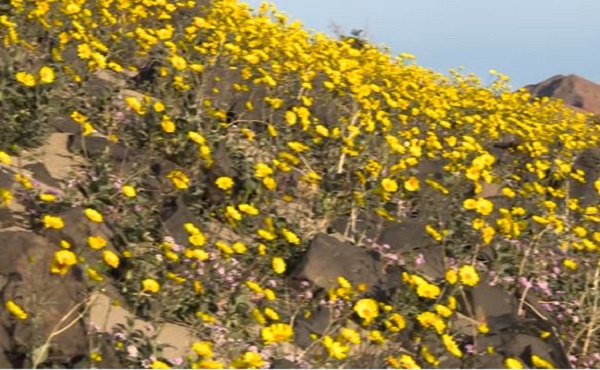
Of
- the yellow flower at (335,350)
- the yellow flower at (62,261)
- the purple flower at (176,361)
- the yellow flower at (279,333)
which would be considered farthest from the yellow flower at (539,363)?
the yellow flower at (62,261)

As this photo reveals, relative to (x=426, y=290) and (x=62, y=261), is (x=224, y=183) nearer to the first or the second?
(x=426, y=290)

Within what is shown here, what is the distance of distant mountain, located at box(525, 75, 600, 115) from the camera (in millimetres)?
33281

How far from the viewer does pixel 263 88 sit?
760cm

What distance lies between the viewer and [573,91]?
3459 cm

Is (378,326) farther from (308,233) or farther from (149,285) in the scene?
(149,285)

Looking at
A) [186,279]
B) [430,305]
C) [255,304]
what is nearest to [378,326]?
[430,305]

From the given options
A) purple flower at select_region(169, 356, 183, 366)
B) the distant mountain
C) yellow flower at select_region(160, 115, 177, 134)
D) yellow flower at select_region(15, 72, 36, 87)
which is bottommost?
purple flower at select_region(169, 356, 183, 366)

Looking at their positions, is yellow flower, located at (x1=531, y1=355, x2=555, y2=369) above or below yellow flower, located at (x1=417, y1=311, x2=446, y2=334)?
below

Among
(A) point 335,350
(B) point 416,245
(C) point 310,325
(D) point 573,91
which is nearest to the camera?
(A) point 335,350

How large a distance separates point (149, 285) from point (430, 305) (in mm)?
1837

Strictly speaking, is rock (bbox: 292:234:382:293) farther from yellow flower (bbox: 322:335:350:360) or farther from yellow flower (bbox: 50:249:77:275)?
yellow flower (bbox: 50:249:77:275)

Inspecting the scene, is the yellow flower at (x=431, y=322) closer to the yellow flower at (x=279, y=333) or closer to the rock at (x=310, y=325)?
the rock at (x=310, y=325)

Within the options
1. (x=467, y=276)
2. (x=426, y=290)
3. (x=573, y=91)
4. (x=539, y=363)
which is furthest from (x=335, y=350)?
(x=573, y=91)

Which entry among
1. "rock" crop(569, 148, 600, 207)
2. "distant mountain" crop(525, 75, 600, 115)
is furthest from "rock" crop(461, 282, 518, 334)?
"distant mountain" crop(525, 75, 600, 115)
